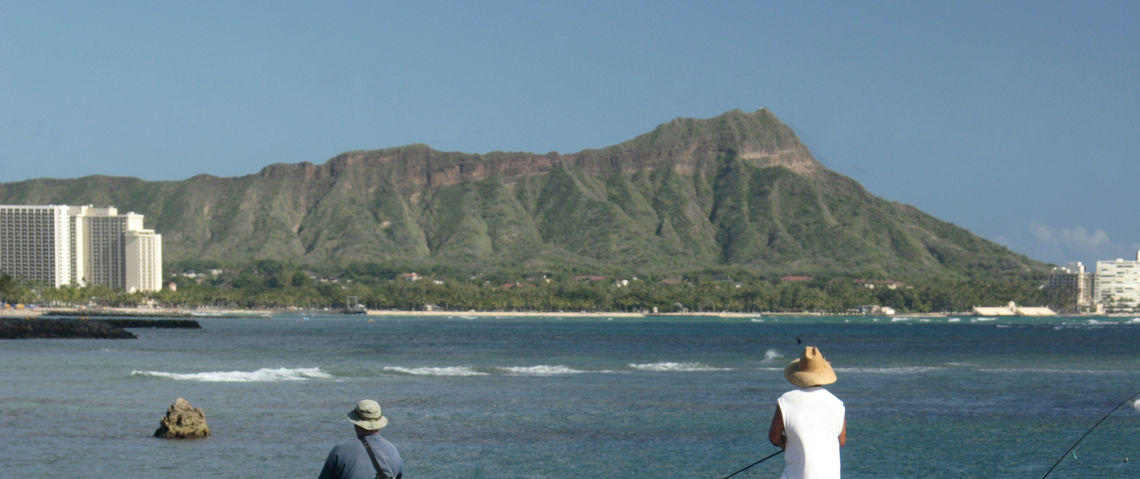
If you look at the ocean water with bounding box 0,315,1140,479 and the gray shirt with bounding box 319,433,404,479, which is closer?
the gray shirt with bounding box 319,433,404,479

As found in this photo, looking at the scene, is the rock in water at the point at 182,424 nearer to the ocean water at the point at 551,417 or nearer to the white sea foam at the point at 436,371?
the ocean water at the point at 551,417

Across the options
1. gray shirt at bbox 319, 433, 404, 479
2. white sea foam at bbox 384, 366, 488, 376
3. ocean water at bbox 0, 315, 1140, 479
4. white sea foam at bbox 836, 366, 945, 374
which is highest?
gray shirt at bbox 319, 433, 404, 479

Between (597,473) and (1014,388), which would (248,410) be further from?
(1014,388)

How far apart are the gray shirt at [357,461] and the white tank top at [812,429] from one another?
3.17m

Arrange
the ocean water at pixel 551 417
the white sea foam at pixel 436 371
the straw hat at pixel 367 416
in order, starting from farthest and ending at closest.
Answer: the white sea foam at pixel 436 371
the ocean water at pixel 551 417
the straw hat at pixel 367 416

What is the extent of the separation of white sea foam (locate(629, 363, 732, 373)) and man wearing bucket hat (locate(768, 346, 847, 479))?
46.4 m

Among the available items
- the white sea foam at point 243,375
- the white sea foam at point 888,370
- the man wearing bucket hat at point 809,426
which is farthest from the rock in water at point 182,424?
the white sea foam at point 888,370

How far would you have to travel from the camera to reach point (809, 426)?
35.6ft

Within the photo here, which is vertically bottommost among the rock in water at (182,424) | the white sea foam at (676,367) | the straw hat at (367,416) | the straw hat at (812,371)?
the white sea foam at (676,367)

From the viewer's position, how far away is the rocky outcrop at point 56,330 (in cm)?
9600

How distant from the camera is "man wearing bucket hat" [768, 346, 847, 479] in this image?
10.8 metres

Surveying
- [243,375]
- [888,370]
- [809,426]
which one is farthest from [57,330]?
[809,426]

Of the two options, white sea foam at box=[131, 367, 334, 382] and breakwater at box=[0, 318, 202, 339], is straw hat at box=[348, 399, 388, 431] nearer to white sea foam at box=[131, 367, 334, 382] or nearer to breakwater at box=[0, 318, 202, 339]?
white sea foam at box=[131, 367, 334, 382]

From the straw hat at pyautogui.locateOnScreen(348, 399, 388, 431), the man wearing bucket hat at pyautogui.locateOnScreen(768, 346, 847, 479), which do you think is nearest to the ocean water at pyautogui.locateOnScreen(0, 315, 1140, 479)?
the straw hat at pyautogui.locateOnScreen(348, 399, 388, 431)
